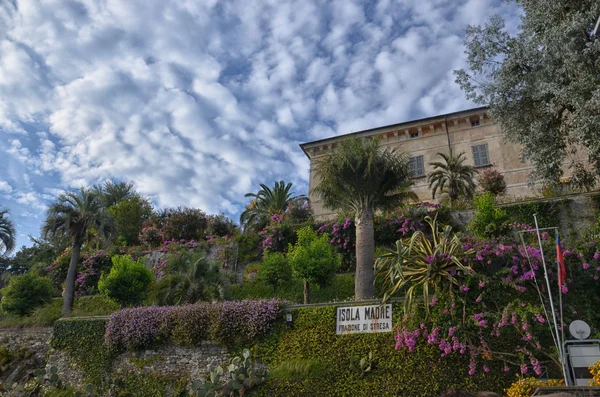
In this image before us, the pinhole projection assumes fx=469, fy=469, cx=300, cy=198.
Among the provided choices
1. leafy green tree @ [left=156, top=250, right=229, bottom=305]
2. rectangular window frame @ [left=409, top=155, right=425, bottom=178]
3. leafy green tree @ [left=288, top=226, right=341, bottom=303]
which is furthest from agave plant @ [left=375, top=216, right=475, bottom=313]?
rectangular window frame @ [left=409, top=155, right=425, bottom=178]

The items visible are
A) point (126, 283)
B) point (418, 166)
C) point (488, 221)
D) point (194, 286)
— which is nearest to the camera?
point (488, 221)

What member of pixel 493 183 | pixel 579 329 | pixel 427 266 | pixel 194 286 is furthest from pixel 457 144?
pixel 579 329

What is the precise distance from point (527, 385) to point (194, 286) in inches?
476

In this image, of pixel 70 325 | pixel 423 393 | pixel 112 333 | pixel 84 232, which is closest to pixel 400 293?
pixel 423 393

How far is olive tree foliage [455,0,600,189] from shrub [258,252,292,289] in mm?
9392

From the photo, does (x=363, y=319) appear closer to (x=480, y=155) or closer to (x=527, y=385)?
(x=527, y=385)

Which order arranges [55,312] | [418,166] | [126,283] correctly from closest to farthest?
[126,283] → [55,312] → [418,166]

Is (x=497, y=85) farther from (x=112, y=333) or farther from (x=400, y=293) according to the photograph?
(x=112, y=333)

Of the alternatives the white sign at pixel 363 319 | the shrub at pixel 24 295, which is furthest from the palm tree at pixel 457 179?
the shrub at pixel 24 295

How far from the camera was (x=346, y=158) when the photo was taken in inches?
580

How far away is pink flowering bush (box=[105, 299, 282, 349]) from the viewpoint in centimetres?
1335

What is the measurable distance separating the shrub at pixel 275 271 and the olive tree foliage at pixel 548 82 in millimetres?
9392

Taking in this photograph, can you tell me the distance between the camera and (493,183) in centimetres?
2534

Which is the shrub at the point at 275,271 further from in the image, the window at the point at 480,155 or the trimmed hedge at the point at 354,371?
the window at the point at 480,155
